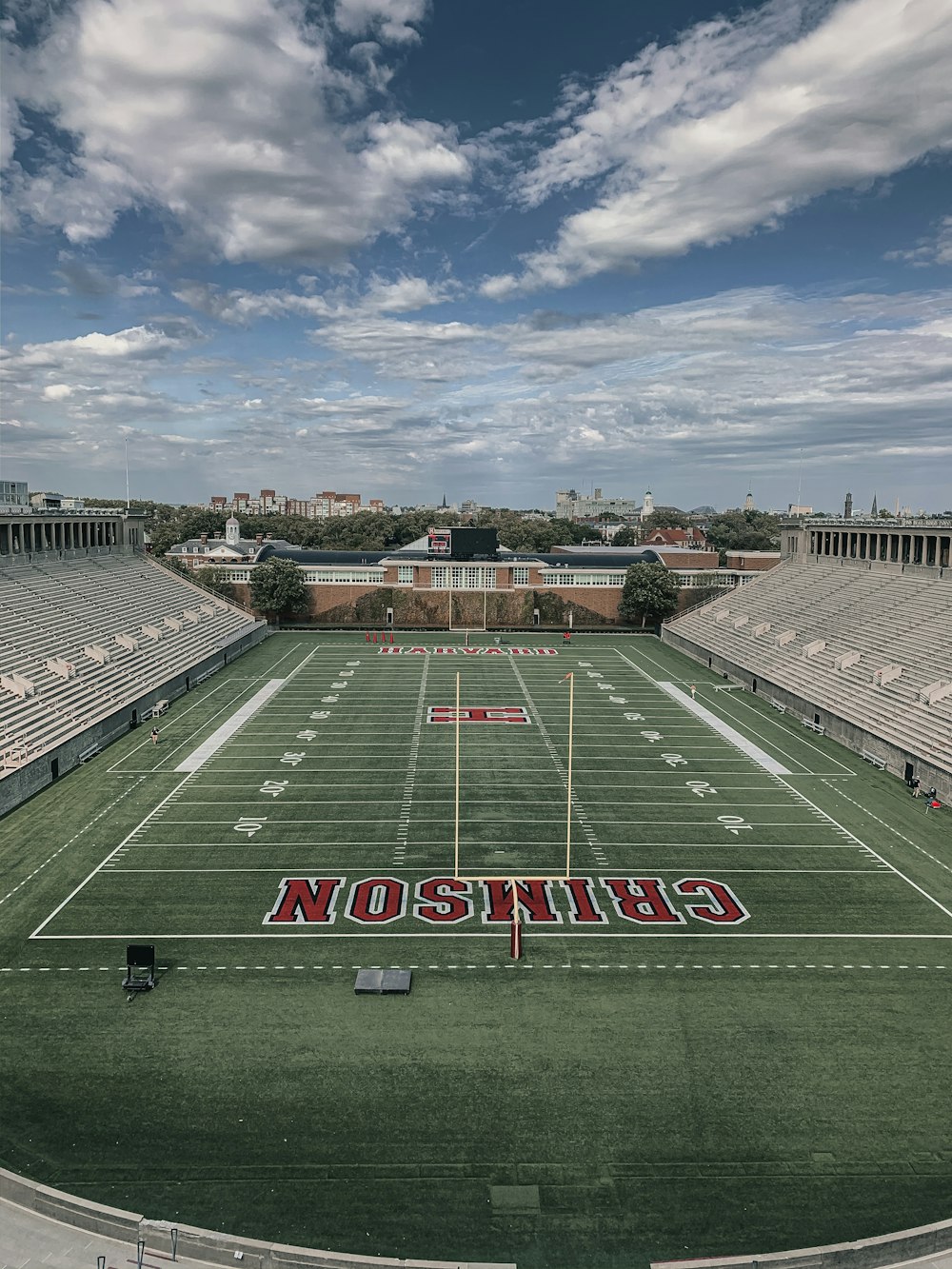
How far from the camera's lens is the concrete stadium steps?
95.6 feet

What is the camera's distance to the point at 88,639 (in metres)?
37.2

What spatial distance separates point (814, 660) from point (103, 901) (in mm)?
32390

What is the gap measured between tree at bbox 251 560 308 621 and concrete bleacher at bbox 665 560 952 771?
25.7 m

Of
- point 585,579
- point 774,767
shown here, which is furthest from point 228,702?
point 585,579

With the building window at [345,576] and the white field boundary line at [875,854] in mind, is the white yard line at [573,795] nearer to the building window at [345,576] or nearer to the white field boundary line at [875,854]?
the white field boundary line at [875,854]

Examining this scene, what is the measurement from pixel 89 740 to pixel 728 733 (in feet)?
77.2

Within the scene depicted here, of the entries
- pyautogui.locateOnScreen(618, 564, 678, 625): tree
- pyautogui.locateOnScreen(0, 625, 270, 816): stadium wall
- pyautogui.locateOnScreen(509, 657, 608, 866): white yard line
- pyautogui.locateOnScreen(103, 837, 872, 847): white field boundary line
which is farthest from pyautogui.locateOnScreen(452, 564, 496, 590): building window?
pyautogui.locateOnScreen(103, 837, 872, 847): white field boundary line

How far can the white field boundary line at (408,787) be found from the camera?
69.9 feet

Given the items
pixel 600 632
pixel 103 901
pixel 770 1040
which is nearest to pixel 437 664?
pixel 600 632

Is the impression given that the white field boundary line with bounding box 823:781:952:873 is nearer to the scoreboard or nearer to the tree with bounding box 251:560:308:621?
the scoreboard

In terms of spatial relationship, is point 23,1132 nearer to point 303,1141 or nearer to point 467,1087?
point 303,1141

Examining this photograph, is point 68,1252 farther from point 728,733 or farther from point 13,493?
point 13,493

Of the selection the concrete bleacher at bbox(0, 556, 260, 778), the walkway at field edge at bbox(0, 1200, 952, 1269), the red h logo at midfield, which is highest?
the concrete bleacher at bbox(0, 556, 260, 778)

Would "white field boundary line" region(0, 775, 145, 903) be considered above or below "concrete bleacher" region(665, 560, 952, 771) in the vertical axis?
below
